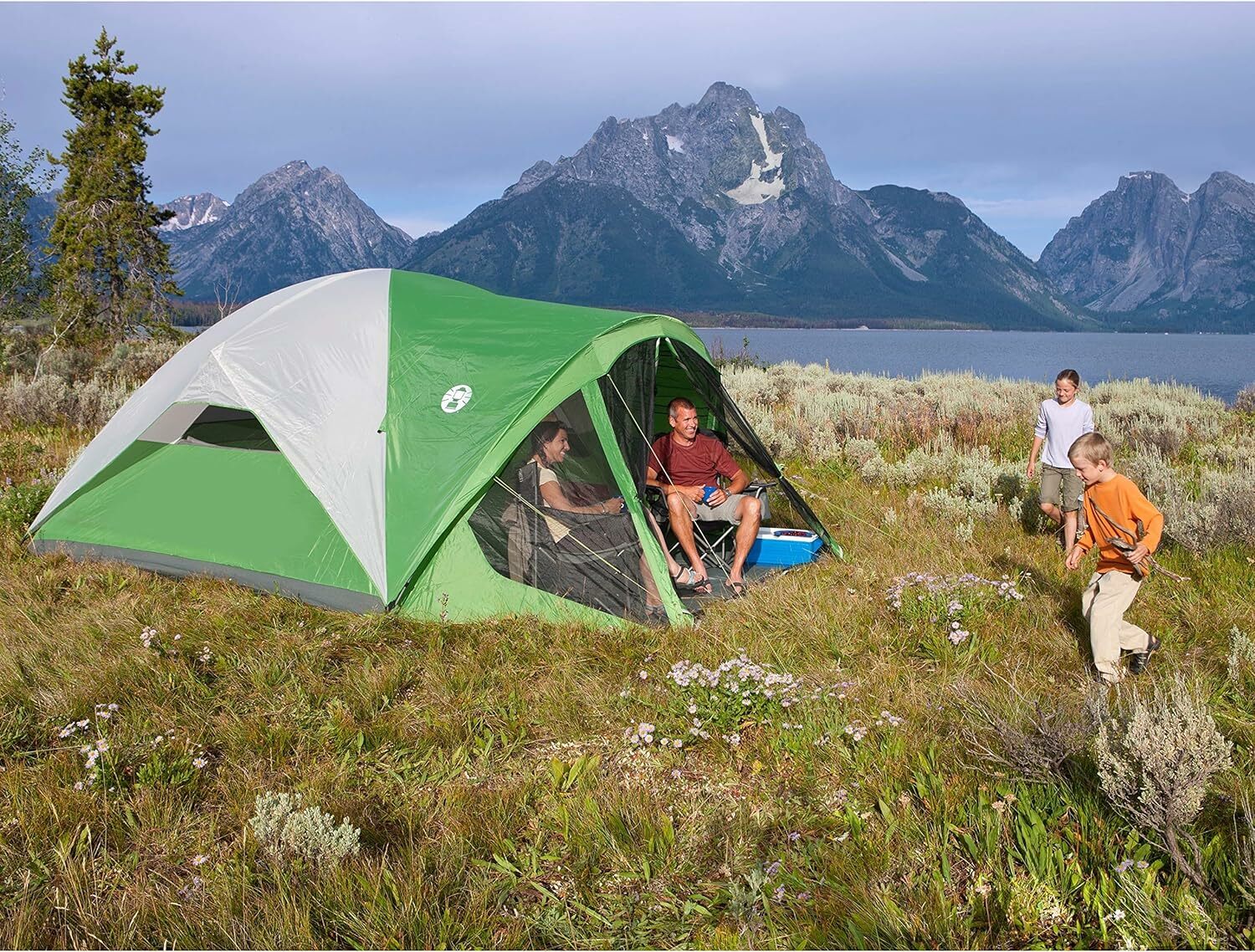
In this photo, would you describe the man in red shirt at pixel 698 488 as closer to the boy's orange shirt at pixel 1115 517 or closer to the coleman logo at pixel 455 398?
the coleman logo at pixel 455 398

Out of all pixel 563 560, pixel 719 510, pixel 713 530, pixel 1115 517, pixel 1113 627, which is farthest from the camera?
pixel 713 530

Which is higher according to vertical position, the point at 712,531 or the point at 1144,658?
the point at 712,531

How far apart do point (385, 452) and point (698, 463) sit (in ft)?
8.53

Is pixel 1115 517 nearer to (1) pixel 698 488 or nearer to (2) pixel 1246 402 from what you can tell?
(1) pixel 698 488

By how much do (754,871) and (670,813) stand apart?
0.60m

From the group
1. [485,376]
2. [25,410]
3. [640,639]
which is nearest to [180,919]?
[640,639]

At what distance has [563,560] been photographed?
17.9ft

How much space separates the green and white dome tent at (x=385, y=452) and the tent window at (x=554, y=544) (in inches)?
0.5

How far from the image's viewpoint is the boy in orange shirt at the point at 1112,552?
4.30 m

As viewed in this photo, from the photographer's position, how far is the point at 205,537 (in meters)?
6.00

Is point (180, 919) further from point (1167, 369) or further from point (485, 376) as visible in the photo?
point (1167, 369)

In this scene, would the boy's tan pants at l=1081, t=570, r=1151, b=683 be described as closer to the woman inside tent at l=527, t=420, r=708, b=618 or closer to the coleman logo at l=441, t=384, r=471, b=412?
the woman inside tent at l=527, t=420, r=708, b=618

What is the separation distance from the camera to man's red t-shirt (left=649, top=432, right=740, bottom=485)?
693cm

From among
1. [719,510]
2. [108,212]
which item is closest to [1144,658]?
[719,510]
